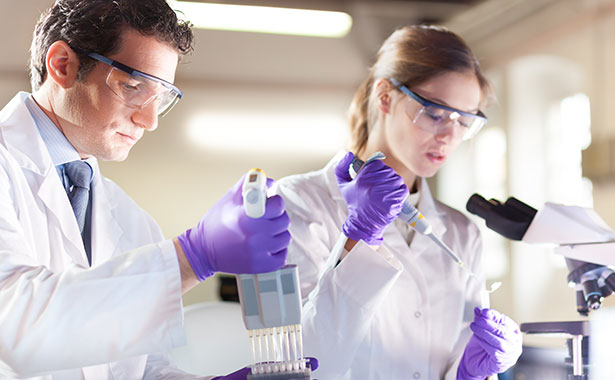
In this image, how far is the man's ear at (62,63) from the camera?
1.40 meters

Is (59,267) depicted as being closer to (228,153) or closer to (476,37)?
(228,153)

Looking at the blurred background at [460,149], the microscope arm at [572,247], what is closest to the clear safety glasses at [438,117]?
the microscope arm at [572,247]

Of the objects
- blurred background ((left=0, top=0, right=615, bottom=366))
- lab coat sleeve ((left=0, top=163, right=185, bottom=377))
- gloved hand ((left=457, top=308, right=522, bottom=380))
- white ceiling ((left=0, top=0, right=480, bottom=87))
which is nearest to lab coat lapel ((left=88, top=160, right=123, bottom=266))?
lab coat sleeve ((left=0, top=163, right=185, bottom=377))

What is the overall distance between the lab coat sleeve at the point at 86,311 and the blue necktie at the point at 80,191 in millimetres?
429

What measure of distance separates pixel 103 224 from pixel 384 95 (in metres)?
0.92

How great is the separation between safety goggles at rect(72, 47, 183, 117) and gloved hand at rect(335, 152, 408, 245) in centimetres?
49

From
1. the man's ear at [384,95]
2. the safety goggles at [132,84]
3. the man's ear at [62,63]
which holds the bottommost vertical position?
the safety goggles at [132,84]

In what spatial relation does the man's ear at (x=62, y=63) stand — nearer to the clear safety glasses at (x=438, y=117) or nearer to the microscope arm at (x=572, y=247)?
the clear safety glasses at (x=438, y=117)

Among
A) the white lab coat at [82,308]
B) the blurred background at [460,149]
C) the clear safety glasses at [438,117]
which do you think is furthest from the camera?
the blurred background at [460,149]

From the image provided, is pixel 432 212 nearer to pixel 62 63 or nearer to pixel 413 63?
pixel 413 63

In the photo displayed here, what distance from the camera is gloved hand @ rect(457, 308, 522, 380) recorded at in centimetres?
165

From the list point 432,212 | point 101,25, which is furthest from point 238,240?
point 432,212

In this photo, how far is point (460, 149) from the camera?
537cm

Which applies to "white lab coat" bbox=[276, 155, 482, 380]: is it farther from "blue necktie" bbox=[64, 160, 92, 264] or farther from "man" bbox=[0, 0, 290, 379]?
"blue necktie" bbox=[64, 160, 92, 264]
